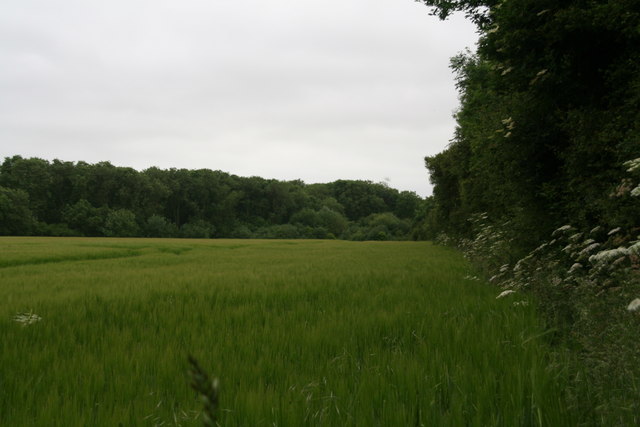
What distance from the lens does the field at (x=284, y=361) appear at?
2.44m

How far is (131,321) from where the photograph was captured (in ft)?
16.8

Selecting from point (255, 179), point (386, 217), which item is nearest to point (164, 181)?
point (255, 179)

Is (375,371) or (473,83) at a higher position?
(473,83)

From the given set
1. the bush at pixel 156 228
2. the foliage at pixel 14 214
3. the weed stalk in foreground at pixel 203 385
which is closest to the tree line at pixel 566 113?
the weed stalk in foreground at pixel 203 385

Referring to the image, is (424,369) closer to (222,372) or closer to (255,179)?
(222,372)

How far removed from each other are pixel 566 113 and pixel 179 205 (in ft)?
337

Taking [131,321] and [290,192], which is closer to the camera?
[131,321]

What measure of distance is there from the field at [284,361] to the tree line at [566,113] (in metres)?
1.99

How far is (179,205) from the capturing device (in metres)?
99.9

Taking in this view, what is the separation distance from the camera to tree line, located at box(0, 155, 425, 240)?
7988cm

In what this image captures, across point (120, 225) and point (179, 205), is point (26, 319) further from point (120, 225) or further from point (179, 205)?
point (179, 205)

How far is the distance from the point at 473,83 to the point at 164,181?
9521cm

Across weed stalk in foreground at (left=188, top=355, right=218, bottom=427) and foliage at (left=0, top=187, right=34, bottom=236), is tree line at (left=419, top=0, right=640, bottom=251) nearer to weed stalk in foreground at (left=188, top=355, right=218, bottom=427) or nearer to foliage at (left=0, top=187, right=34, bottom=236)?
weed stalk in foreground at (left=188, top=355, right=218, bottom=427)

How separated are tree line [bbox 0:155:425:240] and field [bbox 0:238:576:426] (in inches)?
2465
